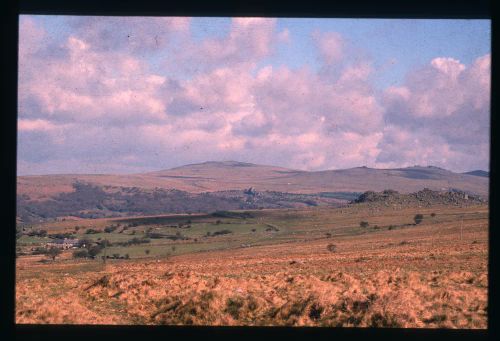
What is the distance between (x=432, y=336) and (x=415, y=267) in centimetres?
1459

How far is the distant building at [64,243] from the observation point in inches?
1927

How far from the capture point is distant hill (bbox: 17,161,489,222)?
93.7m

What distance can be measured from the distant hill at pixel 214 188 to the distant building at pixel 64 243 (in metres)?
15.7

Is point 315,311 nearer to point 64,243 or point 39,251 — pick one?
point 39,251

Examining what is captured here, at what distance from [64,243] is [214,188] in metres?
79.3

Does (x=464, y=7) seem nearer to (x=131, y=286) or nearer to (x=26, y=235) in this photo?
(x=131, y=286)

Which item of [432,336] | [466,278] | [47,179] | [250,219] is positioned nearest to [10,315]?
[432,336]

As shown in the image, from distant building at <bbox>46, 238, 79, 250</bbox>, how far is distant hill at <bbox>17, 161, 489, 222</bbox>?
1574 centimetres

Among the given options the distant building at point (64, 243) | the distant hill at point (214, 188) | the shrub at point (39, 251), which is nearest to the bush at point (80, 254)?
the shrub at point (39, 251)

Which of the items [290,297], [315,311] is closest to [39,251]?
[290,297]

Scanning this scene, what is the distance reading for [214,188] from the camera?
131 m

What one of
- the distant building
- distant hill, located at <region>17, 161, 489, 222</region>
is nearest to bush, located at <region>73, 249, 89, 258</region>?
the distant building

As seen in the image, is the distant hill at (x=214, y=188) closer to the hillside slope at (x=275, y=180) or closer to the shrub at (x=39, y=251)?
the hillside slope at (x=275, y=180)

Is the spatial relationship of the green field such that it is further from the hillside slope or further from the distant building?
the hillside slope
